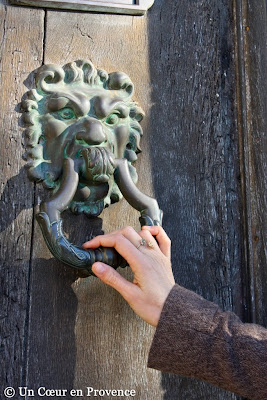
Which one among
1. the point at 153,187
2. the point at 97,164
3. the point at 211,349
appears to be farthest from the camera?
the point at 153,187

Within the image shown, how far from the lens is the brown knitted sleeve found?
2.68 ft

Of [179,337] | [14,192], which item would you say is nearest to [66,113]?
[14,192]

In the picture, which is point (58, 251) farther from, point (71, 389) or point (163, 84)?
point (163, 84)

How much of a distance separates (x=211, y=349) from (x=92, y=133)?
1.30 ft

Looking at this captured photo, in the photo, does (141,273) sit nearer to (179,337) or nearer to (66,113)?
(179,337)

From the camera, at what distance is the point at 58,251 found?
0.88m

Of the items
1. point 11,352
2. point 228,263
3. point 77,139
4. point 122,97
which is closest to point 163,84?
point 122,97

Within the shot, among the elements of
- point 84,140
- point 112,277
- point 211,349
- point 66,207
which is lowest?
point 211,349

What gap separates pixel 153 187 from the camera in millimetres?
1054

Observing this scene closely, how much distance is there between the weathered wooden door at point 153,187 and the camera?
942 millimetres

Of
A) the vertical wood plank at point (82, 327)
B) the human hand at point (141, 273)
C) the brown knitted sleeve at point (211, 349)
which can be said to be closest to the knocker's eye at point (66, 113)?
the vertical wood plank at point (82, 327)

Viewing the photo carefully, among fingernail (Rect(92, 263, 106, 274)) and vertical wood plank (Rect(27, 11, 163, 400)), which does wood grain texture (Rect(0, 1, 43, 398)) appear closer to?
vertical wood plank (Rect(27, 11, 163, 400))

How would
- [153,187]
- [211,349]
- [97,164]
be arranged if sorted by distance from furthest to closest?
[153,187], [97,164], [211,349]

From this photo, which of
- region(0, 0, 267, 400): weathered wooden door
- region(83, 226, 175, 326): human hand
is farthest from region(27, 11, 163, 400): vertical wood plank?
region(83, 226, 175, 326): human hand
